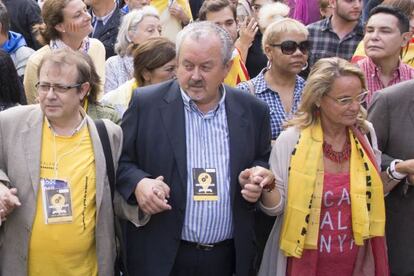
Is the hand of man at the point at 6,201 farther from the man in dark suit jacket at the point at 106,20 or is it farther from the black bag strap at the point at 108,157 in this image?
the man in dark suit jacket at the point at 106,20

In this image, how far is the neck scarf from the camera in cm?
376

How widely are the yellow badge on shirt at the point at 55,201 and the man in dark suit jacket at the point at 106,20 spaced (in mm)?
3900

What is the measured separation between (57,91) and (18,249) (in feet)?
2.82

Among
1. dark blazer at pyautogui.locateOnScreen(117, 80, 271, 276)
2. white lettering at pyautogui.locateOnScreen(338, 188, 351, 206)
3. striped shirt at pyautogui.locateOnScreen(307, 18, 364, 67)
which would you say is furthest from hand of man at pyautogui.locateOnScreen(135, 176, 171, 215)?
striped shirt at pyautogui.locateOnScreen(307, 18, 364, 67)

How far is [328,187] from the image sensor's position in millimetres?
3801

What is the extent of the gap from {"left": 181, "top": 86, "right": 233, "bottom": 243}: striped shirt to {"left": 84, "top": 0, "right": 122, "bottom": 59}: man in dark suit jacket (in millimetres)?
3808

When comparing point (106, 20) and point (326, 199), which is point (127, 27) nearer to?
point (106, 20)

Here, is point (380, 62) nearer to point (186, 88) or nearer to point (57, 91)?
point (186, 88)

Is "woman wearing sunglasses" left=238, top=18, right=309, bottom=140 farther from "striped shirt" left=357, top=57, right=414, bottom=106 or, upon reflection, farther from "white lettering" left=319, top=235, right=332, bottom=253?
"white lettering" left=319, top=235, right=332, bottom=253

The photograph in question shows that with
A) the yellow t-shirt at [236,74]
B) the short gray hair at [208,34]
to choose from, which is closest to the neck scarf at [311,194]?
the short gray hair at [208,34]

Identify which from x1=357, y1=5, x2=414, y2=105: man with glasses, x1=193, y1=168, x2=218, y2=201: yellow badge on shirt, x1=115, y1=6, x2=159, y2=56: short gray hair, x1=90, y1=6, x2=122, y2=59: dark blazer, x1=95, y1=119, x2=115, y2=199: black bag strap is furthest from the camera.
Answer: x1=90, y1=6, x2=122, y2=59: dark blazer

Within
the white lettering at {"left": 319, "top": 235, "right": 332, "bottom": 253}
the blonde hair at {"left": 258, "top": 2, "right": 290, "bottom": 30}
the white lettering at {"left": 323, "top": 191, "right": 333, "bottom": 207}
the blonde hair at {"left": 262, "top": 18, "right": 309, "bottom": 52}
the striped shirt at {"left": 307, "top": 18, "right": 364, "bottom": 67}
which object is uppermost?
the blonde hair at {"left": 258, "top": 2, "right": 290, "bottom": 30}

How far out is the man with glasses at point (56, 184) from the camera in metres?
3.54

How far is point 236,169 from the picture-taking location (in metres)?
3.66
